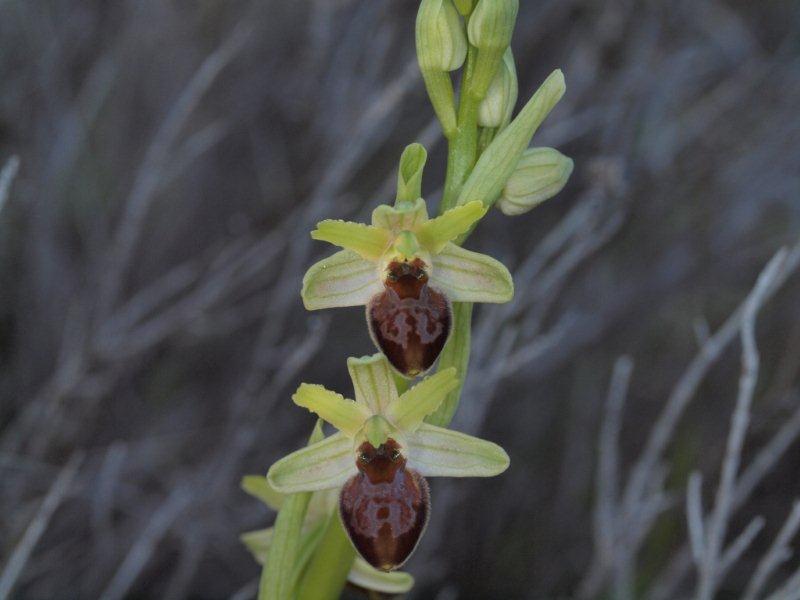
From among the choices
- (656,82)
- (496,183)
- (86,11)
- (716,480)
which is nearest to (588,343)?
(716,480)

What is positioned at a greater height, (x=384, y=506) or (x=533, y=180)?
(x=533, y=180)

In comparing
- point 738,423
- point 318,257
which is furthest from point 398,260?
point 318,257

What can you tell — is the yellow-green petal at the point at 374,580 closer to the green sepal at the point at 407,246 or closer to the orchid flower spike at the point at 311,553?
the orchid flower spike at the point at 311,553

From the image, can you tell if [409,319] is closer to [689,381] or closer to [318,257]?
[689,381]

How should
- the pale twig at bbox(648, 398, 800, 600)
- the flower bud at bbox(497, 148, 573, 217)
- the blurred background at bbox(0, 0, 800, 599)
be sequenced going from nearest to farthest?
the flower bud at bbox(497, 148, 573, 217)
the pale twig at bbox(648, 398, 800, 600)
the blurred background at bbox(0, 0, 800, 599)

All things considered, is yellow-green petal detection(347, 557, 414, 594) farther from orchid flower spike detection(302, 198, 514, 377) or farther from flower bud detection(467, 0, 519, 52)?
flower bud detection(467, 0, 519, 52)

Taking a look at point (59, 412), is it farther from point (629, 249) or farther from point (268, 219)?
point (629, 249)

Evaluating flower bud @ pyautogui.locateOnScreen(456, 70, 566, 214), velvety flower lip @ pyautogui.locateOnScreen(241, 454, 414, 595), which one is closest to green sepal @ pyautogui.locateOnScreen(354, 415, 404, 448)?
velvety flower lip @ pyautogui.locateOnScreen(241, 454, 414, 595)

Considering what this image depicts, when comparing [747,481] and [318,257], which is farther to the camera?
[318,257]
